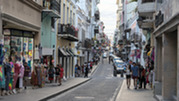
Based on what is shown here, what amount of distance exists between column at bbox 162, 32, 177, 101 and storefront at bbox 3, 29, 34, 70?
8.11 m

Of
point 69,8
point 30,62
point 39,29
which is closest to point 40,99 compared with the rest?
point 30,62

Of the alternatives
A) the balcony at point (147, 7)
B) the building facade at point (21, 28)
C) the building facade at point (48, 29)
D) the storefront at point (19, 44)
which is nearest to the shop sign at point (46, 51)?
the building facade at point (48, 29)

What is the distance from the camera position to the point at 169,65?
42.1 feet

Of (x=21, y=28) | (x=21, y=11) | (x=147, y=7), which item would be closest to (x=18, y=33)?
(x=21, y=28)

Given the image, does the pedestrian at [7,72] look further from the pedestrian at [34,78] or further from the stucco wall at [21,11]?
the pedestrian at [34,78]

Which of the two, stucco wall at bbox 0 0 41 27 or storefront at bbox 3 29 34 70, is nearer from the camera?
stucco wall at bbox 0 0 41 27

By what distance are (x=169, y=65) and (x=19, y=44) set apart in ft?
32.1

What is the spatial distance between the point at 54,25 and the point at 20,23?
1086 centimetres

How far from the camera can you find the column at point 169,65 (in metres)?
12.7

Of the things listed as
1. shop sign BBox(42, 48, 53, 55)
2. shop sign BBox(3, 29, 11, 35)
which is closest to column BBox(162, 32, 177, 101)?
shop sign BBox(3, 29, 11, 35)

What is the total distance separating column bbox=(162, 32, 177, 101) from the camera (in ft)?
41.8

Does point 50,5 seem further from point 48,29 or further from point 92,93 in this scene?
point 92,93

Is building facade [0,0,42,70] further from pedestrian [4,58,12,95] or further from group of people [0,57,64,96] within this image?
pedestrian [4,58,12,95]

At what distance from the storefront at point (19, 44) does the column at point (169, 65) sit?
811 centimetres
